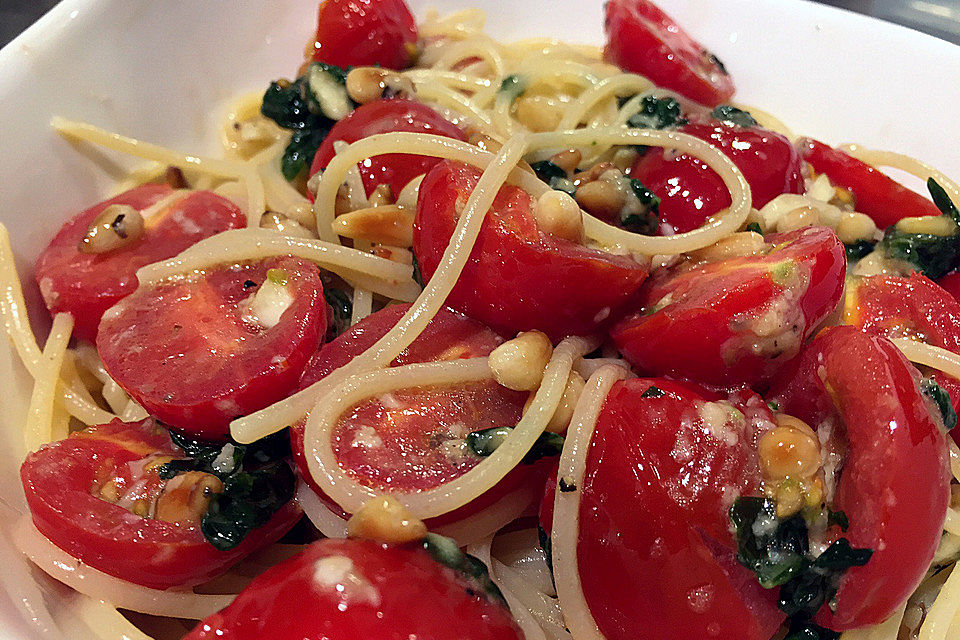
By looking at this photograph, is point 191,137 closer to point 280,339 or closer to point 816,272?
point 280,339

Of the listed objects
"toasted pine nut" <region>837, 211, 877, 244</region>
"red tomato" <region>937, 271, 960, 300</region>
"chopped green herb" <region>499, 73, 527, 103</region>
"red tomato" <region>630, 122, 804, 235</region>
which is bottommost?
"red tomato" <region>937, 271, 960, 300</region>

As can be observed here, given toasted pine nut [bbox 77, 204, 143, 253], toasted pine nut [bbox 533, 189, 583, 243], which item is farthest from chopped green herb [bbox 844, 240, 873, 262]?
toasted pine nut [bbox 77, 204, 143, 253]

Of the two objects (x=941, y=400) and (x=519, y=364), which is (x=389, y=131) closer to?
(x=519, y=364)

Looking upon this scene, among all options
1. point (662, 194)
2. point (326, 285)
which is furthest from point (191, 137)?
point (662, 194)

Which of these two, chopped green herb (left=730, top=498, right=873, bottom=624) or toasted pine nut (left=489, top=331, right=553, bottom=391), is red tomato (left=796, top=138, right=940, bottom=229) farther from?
toasted pine nut (left=489, top=331, right=553, bottom=391)

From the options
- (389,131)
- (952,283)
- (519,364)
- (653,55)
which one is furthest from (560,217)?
(653,55)
